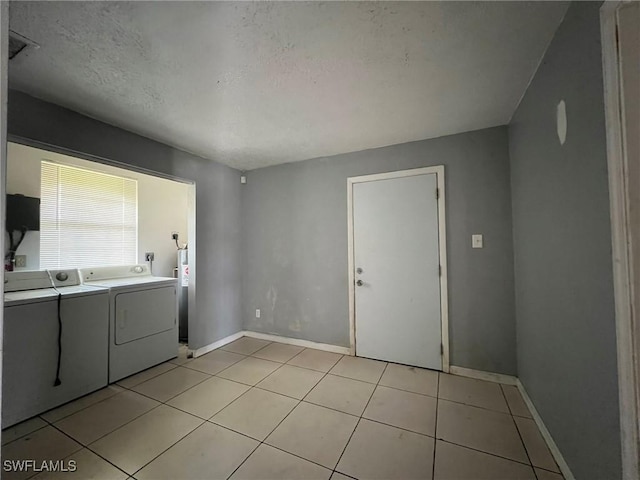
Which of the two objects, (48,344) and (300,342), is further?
(300,342)

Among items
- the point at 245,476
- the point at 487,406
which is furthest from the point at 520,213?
the point at 245,476

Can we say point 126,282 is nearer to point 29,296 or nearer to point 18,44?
point 29,296

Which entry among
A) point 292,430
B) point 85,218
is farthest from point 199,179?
point 292,430

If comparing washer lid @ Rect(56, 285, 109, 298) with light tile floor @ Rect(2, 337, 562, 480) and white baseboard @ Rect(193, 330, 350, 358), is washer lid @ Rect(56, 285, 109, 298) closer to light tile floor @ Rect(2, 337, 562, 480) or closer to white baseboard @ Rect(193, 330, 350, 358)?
light tile floor @ Rect(2, 337, 562, 480)

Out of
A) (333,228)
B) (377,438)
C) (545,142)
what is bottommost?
(377,438)

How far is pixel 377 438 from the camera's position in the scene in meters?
1.70

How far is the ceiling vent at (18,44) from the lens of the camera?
1.35m

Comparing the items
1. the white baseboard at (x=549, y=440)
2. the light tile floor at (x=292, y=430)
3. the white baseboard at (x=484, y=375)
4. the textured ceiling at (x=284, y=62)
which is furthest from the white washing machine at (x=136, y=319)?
the white baseboard at (x=549, y=440)

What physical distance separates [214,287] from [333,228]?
1681 mm

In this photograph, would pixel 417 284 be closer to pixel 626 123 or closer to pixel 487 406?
pixel 487 406

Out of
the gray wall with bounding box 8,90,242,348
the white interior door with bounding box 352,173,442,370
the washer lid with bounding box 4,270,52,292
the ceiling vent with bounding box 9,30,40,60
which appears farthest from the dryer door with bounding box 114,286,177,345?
the white interior door with bounding box 352,173,442,370

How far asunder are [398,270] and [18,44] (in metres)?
3.15

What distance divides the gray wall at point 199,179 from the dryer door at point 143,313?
0.28 m

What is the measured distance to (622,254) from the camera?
0.96 meters
